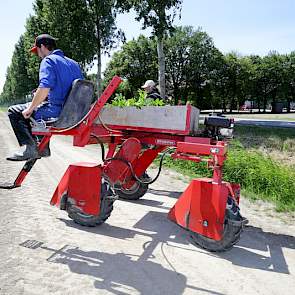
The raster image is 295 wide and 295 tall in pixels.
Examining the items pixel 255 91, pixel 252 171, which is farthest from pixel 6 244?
pixel 255 91

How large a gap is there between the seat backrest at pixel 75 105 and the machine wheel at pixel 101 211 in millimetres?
903

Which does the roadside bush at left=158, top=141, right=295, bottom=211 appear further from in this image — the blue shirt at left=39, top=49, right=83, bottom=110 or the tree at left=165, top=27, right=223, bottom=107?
the tree at left=165, top=27, right=223, bottom=107

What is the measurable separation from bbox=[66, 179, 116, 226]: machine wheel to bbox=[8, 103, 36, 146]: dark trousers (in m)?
0.96

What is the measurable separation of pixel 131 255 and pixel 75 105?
1.82 metres

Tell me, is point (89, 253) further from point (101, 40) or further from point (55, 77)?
point (101, 40)

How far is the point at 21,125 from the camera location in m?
4.47

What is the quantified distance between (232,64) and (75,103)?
47658 millimetres

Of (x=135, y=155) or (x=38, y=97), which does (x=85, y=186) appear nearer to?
(x=135, y=155)

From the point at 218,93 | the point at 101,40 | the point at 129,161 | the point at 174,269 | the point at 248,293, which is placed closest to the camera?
the point at 248,293

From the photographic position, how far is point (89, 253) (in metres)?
4.29

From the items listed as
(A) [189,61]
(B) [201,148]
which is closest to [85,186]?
(B) [201,148]

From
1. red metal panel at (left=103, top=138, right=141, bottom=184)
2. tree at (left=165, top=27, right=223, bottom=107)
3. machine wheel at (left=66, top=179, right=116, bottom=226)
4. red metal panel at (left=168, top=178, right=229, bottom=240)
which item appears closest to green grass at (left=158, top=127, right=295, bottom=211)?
red metal panel at (left=168, top=178, right=229, bottom=240)

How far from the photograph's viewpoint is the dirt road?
3584 mm

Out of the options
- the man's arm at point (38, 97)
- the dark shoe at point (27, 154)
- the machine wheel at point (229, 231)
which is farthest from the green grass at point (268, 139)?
the man's arm at point (38, 97)
